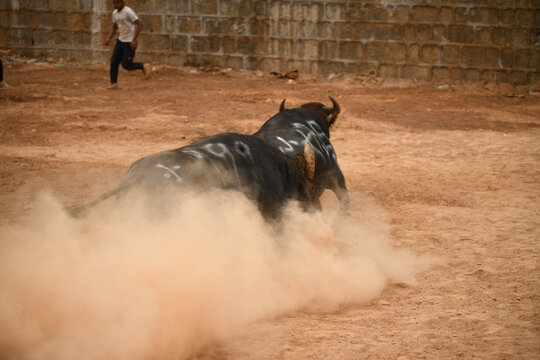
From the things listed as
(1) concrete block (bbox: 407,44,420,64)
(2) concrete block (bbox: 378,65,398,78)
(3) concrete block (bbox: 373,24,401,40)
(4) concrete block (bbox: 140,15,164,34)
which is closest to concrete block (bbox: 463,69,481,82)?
(1) concrete block (bbox: 407,44,420,64)

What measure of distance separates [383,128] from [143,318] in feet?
26.3

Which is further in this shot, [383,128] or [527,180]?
[383,128]

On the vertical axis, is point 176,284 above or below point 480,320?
above

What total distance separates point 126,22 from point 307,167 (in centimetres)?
907

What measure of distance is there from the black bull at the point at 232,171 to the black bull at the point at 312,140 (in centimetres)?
28

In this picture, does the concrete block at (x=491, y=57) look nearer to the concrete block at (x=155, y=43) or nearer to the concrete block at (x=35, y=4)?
the concrete block at (x=155, y=43)

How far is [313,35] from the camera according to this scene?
14891 millimetres

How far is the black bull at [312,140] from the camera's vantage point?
516cm

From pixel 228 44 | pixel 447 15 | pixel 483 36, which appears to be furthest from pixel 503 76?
pixel 228 44

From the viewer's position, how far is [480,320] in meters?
3.60

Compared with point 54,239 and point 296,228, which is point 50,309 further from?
point 296,228

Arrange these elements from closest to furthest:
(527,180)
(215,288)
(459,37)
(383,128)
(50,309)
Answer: (50,309) < (215,288) < (527,180) < (383,128) < (459,37)

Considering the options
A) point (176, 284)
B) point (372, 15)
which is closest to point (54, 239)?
point (176, 284)

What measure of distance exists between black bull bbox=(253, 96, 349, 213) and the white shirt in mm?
7672
